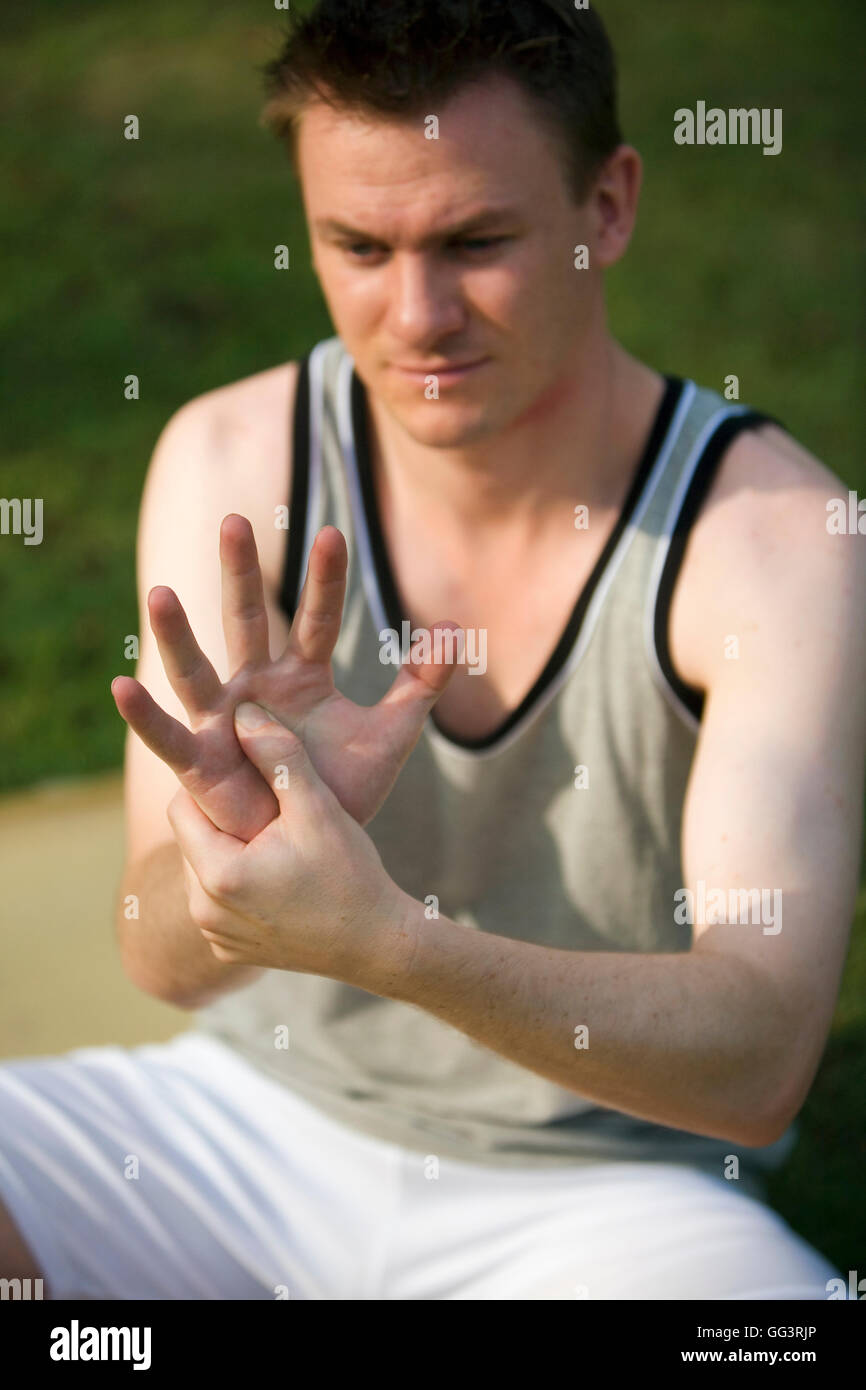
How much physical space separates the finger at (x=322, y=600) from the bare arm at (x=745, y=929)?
27 centimetres

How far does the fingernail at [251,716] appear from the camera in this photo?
1.43 m

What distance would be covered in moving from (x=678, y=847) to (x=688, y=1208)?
410mm

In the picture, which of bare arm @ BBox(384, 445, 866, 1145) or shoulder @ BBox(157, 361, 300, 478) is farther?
shoulder @ BBox(157, 361, 300, 478)

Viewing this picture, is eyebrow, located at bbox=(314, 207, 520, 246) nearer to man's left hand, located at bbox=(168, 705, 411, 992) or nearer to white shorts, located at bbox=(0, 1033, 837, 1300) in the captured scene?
man's left hand, located at bbox=(168, 705, 411, 992)

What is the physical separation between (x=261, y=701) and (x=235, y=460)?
52 centimetres

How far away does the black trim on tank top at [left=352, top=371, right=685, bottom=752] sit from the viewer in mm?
1776

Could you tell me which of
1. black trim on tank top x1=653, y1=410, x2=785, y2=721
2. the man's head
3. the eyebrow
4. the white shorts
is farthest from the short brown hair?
the white shorts

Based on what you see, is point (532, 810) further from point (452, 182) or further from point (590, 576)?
point (452, 182)

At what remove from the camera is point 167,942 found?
5.30 feet

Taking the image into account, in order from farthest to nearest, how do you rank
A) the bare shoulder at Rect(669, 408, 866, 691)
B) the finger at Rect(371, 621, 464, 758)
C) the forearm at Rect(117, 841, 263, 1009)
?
the bare shoulder at Rect(669, 408, 866, 691), the forearm at Rect(117, 841, 263, 1009), the finger at Rect(371, 621, 464, 758)

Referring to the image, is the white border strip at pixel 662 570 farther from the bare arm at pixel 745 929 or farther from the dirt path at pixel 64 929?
the dirt path at pixel 64 929

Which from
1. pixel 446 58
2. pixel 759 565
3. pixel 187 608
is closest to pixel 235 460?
pixel 187 608

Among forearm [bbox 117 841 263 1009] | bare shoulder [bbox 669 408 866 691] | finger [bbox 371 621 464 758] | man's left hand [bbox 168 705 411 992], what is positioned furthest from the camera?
→ bare shoulder [bbox 669 408 866 691]
